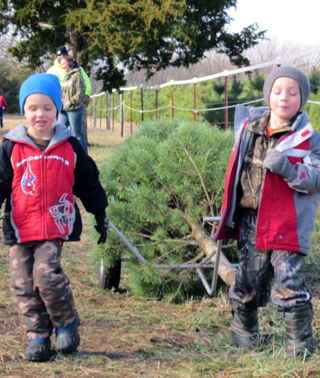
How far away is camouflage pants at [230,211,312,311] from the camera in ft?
7.14

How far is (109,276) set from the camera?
3.69 metres

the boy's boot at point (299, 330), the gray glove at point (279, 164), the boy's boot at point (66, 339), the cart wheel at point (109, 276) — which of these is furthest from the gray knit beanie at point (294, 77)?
the cart wheel at point (109, 276)

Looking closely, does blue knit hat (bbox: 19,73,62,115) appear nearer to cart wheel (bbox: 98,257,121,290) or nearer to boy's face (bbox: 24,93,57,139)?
boy's face (bbox: 24,93,57,139)

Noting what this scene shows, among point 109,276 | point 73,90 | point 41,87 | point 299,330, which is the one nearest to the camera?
point 299,330

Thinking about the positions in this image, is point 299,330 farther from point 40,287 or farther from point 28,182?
point 28,182

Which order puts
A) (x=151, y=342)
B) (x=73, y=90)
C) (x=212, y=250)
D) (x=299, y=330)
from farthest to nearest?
(x=73, y=90), (x=212, y=250), (x=151, y=342), (x=299, y=330)

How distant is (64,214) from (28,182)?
0.22m

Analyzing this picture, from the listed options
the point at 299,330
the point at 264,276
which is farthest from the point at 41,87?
the point at 299,330

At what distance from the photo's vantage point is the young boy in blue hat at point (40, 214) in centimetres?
223

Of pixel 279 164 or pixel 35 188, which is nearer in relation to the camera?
pixel 279 164

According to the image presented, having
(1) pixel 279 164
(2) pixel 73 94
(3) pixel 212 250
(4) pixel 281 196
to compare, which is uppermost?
(2) pixel 73 94

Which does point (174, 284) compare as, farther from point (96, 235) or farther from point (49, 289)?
point (49, 289)

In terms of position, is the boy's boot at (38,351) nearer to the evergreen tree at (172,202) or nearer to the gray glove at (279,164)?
the evergreen tree at (172,202)

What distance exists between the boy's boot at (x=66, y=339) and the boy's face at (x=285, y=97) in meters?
1.40
